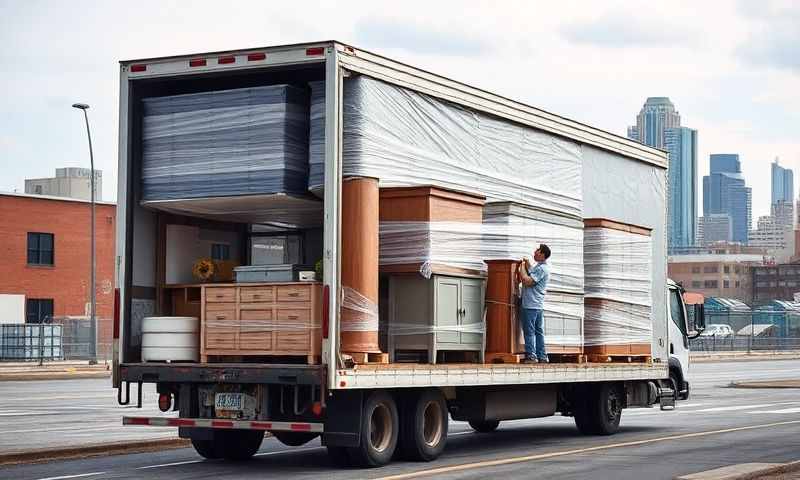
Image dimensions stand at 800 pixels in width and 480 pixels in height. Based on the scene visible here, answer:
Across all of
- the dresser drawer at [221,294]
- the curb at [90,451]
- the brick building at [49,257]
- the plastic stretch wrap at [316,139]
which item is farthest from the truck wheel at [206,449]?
the brick building at [49,257]

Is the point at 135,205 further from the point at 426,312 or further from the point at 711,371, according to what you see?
the point at 711,371

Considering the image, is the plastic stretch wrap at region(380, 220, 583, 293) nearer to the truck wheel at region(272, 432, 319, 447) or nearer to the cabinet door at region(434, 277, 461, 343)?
the cabinet door at region(434, 277, 461, 343)

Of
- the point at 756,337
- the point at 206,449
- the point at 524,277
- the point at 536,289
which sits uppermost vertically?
the point at 524,277

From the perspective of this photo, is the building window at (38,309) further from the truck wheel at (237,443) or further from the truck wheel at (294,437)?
the truck wheel at (237,443)

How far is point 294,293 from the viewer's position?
518 inches

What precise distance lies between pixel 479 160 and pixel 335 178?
309 centimetres

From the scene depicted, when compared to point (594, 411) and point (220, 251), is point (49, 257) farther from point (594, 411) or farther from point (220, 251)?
point (220, 251)

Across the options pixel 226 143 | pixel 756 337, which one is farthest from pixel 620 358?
pixel 756 337

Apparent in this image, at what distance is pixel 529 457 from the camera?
15.2 m

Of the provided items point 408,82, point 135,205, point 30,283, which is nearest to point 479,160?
point 408,82

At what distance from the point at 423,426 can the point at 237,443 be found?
222 centimetres

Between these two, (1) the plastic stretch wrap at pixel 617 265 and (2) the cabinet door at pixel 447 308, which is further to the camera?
(1) the plastic stretch wrap at pixel 617 265

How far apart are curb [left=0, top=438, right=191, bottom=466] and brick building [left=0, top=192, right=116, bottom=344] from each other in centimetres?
4155

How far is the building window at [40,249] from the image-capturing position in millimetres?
60531
